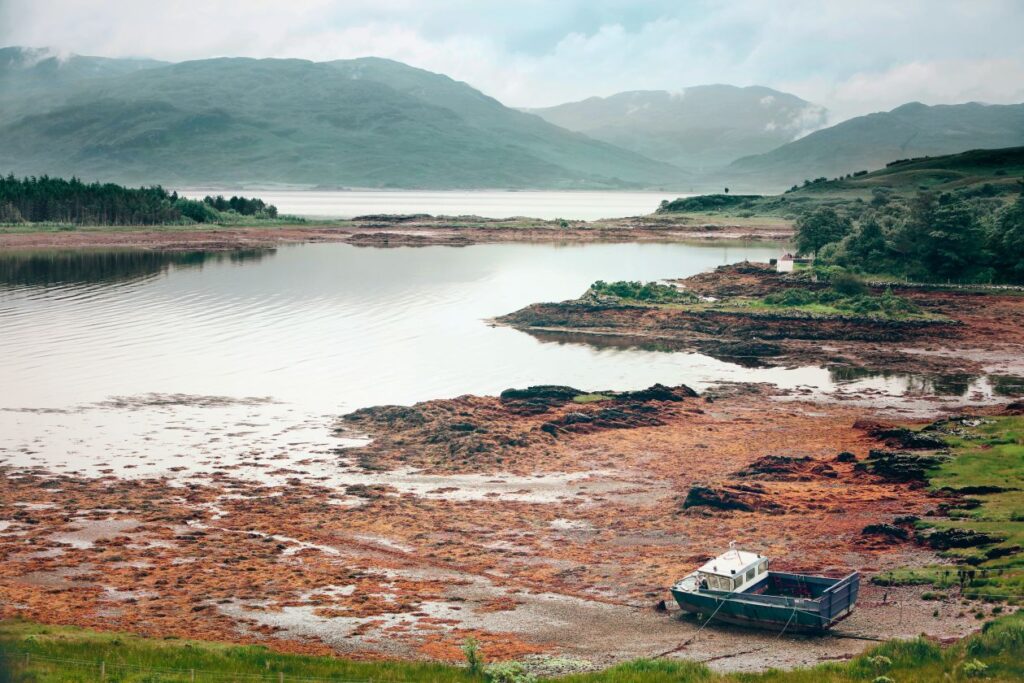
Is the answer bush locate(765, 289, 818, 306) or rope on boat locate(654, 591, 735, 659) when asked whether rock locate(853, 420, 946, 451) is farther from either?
bush locate(765, 289, 818, 306)

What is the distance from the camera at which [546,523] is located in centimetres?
3728

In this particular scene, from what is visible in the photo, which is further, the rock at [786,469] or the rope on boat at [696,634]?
the rock at [786,469]

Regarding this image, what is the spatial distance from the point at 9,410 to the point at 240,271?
66.5m

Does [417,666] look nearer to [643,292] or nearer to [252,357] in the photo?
[252,357]

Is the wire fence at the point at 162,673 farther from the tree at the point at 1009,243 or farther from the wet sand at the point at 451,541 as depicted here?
the tree at the point at 1009,243

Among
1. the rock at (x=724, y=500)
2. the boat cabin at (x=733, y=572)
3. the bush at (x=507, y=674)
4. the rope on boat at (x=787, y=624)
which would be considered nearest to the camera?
the bush at (x=507, y=674)

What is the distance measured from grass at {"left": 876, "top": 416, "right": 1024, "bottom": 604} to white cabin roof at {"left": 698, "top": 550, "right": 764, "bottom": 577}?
3918mm

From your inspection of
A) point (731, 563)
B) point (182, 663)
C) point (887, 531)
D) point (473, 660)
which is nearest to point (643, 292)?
point (887, 531)

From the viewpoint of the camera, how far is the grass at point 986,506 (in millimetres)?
30073

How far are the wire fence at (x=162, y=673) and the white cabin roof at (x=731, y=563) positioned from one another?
943 cm

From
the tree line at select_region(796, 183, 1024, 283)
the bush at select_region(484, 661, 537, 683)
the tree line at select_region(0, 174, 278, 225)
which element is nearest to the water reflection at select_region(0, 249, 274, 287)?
the tree line at select_region(0, 174, 278, 225)

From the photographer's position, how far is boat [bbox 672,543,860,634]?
2786 cm

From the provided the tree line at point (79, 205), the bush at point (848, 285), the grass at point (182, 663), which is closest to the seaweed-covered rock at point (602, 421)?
the grass at point (182, 663)

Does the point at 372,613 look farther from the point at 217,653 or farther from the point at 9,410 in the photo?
the point at 9,410
